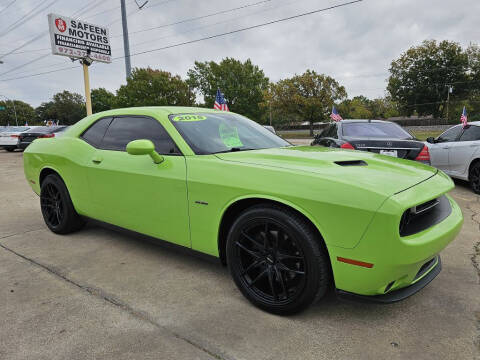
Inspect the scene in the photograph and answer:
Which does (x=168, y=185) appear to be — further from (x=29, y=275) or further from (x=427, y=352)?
(x=427, y=352)

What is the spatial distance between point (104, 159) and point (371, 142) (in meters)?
4.07

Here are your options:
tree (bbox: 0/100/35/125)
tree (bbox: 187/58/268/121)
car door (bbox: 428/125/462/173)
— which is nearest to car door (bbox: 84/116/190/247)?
car door (bbox: 428/125/462/173)

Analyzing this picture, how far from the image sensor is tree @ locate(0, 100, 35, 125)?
3435 inches

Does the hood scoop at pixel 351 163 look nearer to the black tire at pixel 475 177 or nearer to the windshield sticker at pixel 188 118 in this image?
the windshield sticker at pixel 188 118

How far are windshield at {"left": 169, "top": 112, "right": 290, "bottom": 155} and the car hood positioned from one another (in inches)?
8.2

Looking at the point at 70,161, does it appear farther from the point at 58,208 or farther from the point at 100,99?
the point at 100,99

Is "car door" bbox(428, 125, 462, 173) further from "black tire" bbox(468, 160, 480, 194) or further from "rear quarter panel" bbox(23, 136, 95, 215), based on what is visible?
"rear quarter panel" bbox(23, 136, 95, 215)

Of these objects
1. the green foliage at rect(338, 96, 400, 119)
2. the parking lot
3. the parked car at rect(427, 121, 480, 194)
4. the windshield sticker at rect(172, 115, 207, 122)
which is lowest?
the parking lot

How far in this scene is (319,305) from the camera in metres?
2.23

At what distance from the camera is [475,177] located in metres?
5.70

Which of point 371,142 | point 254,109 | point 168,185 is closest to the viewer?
point 168,185

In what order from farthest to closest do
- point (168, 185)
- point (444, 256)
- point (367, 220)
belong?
point (444, 256)
point (168, 185)
point (367, 220)

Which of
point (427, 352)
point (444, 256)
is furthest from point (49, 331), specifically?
point (444, 256)

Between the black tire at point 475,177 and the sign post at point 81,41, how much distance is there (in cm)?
1543
